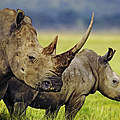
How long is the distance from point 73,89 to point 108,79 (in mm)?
1067

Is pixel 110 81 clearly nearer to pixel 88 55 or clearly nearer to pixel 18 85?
pixel 88 55

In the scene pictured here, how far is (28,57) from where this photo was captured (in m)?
4.81

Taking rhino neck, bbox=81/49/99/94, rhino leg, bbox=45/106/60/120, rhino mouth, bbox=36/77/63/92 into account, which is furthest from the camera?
rhino neck, bbox=81/49/99/94

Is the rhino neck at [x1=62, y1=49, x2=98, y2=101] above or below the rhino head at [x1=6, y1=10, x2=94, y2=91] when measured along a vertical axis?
below

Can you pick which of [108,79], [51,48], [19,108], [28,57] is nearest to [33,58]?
[28,57]

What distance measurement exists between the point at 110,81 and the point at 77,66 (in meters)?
0.89

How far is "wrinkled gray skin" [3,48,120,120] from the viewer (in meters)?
5.62

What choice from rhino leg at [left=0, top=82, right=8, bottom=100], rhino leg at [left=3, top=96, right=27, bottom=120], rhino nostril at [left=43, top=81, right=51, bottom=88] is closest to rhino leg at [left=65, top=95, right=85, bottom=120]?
rhino leg at [left=3, top=96, right=27, bottom=120]

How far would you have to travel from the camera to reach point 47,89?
4676mm

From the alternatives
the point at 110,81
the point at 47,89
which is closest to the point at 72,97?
the point at 110,81

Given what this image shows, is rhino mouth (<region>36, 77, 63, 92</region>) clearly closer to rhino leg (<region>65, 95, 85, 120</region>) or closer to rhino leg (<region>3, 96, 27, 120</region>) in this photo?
rhino leg (<region>3, 96, 27, 120</region>)

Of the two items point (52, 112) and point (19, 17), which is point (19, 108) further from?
point (19, 17)

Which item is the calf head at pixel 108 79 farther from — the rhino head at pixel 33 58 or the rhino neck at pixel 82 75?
the rhino head at pixel 33 58

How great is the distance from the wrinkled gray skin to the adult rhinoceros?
0.64 m
